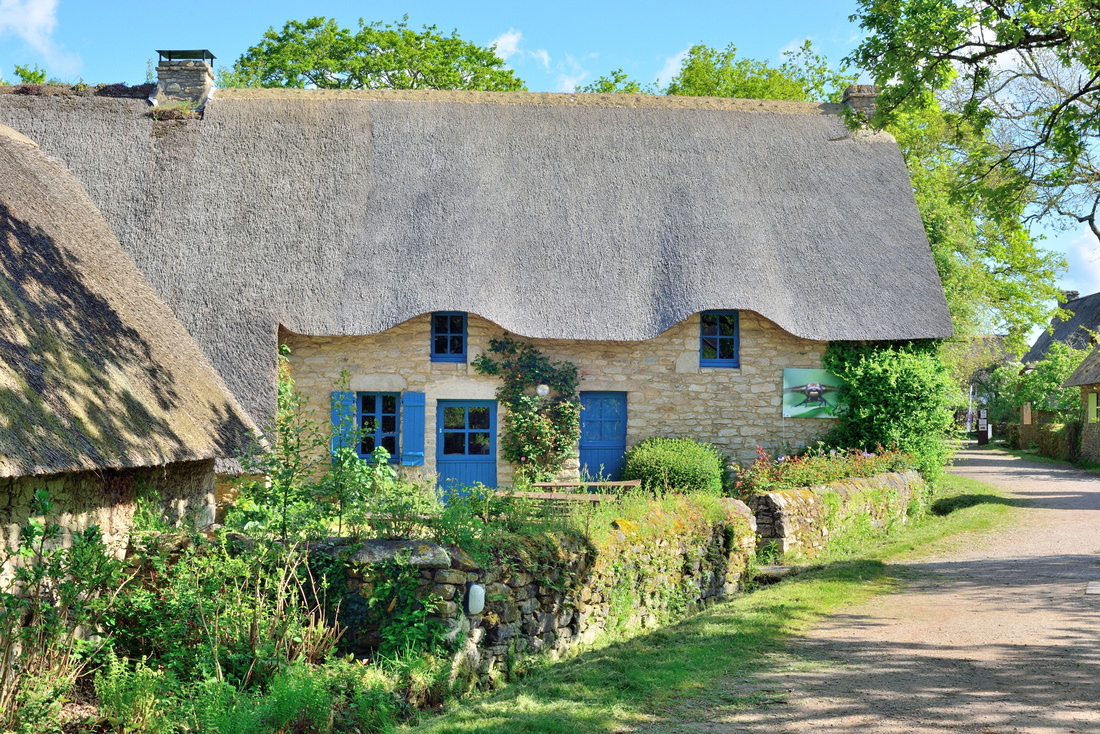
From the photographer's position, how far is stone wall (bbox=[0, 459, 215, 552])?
17.4 feet

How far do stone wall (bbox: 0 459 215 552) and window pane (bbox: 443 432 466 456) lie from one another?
183 inches

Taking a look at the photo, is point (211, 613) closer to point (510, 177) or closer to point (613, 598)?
point (613, 598)

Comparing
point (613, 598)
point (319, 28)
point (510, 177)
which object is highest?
point (319, 28)

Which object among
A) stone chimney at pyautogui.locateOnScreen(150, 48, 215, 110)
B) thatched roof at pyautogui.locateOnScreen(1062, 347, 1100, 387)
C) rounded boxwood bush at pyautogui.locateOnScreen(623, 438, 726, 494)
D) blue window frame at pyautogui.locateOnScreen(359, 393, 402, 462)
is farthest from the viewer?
thatched roof at pyautogui.locateOnScreen(1062, 347, 1100, 387)

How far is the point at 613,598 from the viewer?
720 cm

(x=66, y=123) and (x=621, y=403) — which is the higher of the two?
(x=66, y=123)

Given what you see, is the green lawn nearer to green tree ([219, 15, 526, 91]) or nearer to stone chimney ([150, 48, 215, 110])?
stone chimney ([150, 48, 215, 110])

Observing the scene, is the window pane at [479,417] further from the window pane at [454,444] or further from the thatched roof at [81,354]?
the thatched roof at [81,354]

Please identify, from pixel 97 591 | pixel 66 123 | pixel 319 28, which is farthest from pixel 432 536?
pixel 319 28

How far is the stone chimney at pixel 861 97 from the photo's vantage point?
14820mm

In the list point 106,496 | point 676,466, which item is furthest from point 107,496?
point 676,466

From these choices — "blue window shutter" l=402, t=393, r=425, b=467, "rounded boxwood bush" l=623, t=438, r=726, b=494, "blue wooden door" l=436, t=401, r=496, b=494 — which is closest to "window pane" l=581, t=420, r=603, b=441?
"rounded boxwood bush" l=623, t=438, r=726, b=494

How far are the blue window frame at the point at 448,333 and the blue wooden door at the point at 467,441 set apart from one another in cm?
76

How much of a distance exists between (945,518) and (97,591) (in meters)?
10.8
